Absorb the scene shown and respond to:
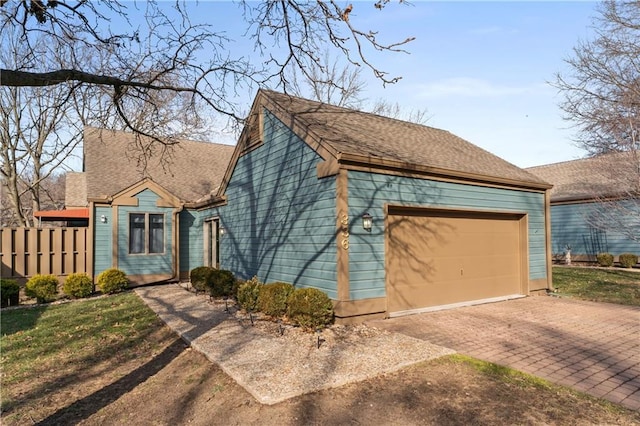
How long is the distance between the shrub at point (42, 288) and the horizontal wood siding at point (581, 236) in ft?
70.9

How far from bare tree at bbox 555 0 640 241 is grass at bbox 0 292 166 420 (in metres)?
14.7

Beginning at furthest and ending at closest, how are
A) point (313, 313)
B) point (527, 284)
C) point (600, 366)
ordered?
point (527, 284), point (313, 313), point (600, 366)

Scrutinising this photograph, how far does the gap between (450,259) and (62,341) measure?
328 inches

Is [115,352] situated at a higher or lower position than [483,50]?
lower

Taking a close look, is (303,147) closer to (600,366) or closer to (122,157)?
(600,366)

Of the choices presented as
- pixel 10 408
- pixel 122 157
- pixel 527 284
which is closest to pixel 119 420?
pixel 10 408

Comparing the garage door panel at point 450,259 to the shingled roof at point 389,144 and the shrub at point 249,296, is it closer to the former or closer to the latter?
the shingled roof at point 389,144

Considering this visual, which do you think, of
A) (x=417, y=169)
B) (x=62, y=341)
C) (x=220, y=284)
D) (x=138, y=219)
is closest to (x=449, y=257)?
(x=417, y=169)

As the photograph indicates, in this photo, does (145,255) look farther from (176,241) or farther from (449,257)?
(449,257)

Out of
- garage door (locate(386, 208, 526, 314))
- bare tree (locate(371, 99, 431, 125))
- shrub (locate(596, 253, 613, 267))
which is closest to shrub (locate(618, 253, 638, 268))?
shrub (locate(596, 253, 613, 267))

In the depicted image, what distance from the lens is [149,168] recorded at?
17.4m

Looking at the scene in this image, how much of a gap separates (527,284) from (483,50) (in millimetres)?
6502

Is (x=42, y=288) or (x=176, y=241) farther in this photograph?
(x=176, y=241)

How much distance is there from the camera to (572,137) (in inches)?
614
